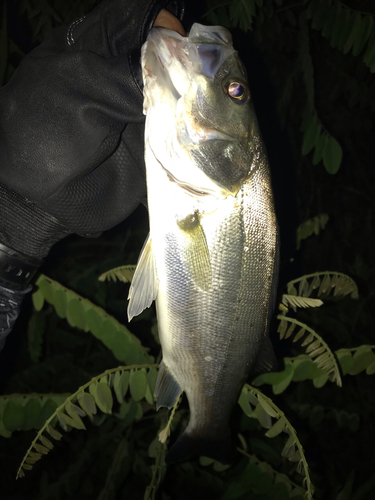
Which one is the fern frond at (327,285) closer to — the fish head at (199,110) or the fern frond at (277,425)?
the fern frond at (277,425)

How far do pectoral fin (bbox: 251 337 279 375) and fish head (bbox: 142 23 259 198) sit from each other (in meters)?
0.71

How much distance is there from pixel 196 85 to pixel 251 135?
29 cm

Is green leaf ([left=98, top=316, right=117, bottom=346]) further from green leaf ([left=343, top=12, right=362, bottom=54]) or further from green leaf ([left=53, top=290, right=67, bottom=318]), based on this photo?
green leaf ([left=343, top=12, right=362, bottom=54])

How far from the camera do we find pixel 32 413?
6.46ft

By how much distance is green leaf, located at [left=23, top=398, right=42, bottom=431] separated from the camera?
6.43 ft

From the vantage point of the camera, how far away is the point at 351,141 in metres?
4.66

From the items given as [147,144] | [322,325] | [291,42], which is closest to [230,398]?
[147,144]

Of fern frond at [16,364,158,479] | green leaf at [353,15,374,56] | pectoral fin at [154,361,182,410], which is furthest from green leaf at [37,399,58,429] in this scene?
green leaf at [353,15,374,56]

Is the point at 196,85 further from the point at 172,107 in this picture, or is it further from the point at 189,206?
the point at 189,206

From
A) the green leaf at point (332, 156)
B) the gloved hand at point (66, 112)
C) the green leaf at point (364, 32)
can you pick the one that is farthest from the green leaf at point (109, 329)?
the green leaf at point (364, 32)

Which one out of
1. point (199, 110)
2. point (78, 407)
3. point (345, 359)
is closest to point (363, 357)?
point (345, 359)

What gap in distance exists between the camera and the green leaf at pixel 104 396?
177cm

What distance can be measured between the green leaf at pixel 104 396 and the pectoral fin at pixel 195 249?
765 mm

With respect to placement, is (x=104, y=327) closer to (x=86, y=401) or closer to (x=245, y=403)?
(x=86, y=401)
